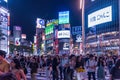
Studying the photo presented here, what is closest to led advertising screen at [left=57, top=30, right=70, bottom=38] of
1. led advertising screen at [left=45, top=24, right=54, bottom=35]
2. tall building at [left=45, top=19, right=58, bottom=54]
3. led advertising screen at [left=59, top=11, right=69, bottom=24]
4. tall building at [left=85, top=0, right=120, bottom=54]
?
led advertising screen at [left=59, top=11, right=69, bottom=24]

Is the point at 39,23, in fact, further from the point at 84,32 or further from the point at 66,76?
the point at 66,76

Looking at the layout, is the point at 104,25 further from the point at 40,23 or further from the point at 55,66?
the point at 55,66

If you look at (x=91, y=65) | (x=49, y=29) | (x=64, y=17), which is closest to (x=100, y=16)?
(x=64, y=17)

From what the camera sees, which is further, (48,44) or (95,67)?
(48,44)

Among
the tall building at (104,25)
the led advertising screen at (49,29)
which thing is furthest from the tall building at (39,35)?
the tall building at (104,25)

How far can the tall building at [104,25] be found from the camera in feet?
312

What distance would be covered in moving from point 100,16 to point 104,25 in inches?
115

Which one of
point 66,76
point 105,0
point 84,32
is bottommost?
point 66,76

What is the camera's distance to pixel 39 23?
580 ft

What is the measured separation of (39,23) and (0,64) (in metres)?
170

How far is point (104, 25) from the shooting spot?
337 ft

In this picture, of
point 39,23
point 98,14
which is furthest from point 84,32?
point 39,23

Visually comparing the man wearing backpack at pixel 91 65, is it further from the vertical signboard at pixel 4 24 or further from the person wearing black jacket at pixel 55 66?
the vertical signboard at pixel 4 24

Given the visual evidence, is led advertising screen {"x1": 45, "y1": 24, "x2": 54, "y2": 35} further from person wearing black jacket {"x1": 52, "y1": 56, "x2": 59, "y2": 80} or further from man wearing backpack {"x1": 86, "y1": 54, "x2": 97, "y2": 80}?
man wearing backpack {"x1": 86, "y1": 54, "x2": 97, "y2": 80}
